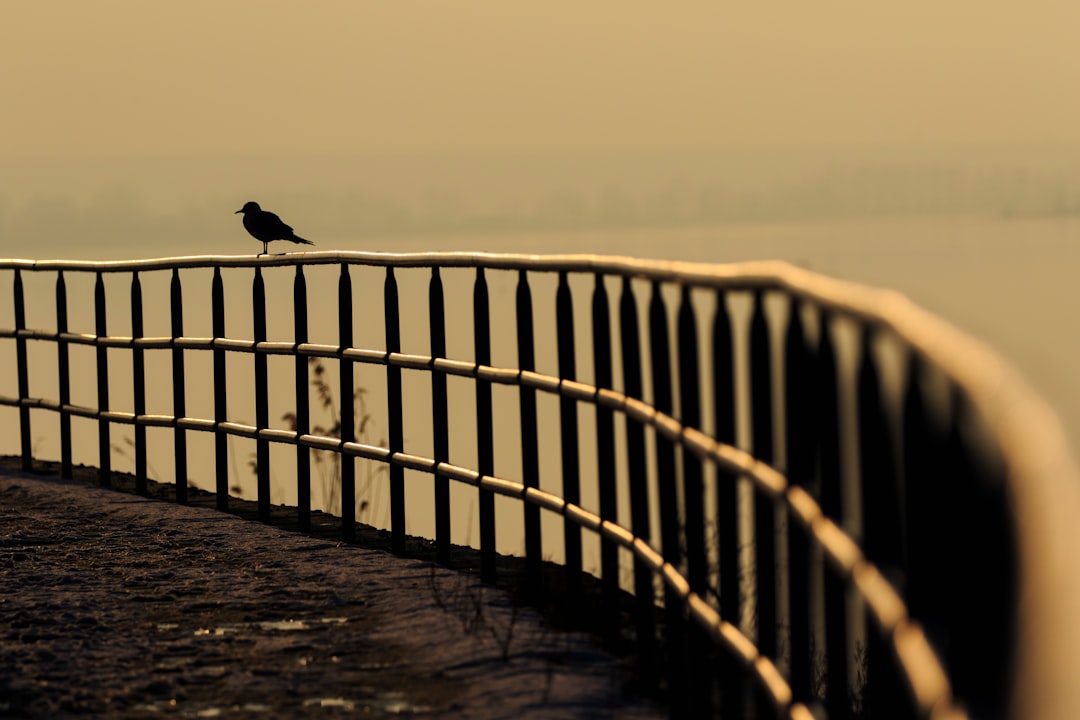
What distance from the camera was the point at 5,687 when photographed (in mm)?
6953

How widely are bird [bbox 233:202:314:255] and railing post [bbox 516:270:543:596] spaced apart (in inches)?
288

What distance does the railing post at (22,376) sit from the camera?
15180 millimetres

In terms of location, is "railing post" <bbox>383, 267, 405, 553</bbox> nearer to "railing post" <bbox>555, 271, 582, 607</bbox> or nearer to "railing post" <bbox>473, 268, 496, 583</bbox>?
"railing post" <bbox>473, 268, 496, 583</bbox>

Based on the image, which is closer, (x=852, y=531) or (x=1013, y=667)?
(x=1013, y=667)

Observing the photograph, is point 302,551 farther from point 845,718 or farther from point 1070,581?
point 1070,581

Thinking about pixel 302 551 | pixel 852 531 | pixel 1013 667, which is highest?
pixel 1013 667

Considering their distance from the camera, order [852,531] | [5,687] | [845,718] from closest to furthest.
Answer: [852,531], [845,718], [5,687]

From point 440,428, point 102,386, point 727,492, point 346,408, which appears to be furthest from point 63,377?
point 727,492

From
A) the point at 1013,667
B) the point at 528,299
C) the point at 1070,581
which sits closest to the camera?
the point at 1070,581

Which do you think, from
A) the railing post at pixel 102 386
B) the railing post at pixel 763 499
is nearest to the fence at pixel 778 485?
the railing post at pixel 763 499

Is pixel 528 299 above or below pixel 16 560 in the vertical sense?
above

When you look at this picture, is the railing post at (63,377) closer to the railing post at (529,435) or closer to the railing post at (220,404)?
the railing post at (220,404)

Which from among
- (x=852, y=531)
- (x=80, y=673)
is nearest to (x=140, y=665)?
(x=80, y=673)

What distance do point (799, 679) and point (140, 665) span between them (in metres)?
3.08
